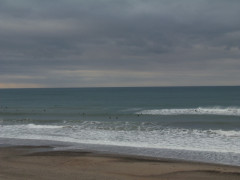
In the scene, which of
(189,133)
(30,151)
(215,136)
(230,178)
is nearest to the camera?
(230,178)

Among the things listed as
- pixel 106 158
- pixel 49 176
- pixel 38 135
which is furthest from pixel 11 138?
pixel 49 176

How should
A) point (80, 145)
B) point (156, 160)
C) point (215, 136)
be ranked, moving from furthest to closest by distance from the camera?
point (215, 136) < point (80, 145) < point (156, 160)

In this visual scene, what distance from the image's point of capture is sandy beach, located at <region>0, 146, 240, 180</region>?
10.6 metres

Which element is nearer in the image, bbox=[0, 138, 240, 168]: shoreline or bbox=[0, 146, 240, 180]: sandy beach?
bbox=[0, 146, 240, 180]: sandy beach

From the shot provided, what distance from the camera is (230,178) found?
10.2 m

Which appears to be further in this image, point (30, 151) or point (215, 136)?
point (215, 136)

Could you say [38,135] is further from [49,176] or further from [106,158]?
[49,176]

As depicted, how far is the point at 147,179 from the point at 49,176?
366 cm

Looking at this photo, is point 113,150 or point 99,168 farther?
point 113,150

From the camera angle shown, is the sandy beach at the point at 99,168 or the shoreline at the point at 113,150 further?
the shoreline at the point at 113,150

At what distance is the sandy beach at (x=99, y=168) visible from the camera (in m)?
10.6

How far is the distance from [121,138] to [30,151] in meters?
6.11

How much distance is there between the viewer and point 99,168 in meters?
12.0

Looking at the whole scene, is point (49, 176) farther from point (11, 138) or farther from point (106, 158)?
point (11, 138)
